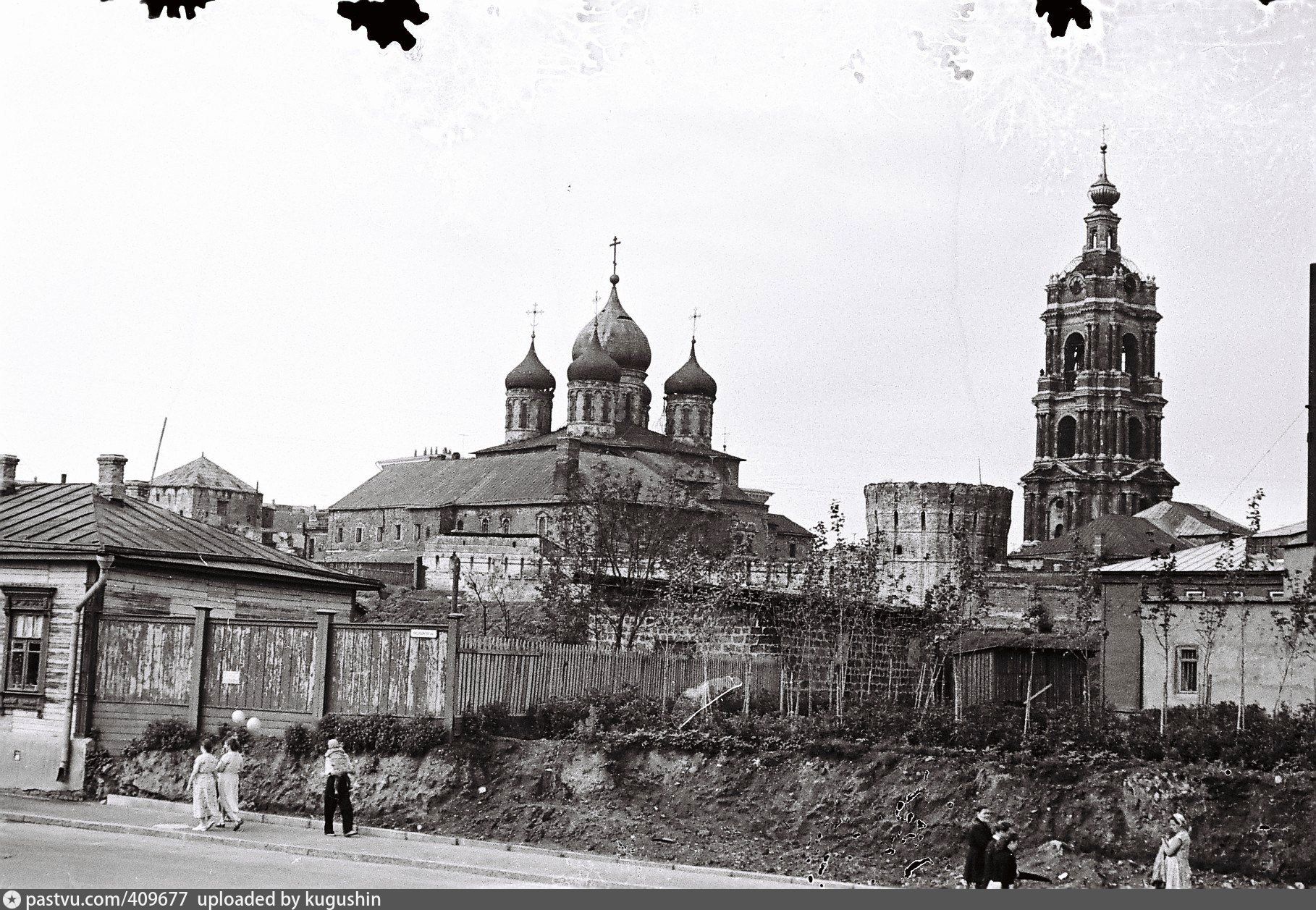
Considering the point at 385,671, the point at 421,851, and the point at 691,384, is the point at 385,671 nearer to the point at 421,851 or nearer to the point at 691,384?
the point at 421,851

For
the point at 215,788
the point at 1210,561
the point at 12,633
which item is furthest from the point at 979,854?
the point at 1210,561

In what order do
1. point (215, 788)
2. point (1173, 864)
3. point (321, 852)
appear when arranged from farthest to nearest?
point (215, 788) → point (321, 852) → point (1173, 864)

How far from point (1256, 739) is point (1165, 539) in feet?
243

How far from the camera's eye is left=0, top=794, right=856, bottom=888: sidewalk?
15.7 meters

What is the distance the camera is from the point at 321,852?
16797mm

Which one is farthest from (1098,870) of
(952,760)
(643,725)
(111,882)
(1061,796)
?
(111,882)

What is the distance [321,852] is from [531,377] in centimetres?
8943

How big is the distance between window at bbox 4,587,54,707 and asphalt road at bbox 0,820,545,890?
5.56 meters

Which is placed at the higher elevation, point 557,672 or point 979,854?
point 557,672

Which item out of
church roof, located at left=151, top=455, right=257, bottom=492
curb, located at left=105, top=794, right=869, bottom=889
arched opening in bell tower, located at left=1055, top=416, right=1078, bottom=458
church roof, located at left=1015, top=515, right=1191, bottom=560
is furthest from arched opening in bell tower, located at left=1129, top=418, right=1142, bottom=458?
curb, located at left=105, top=794, right=869, bottom=889

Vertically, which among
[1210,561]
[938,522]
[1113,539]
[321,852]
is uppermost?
[938,522]

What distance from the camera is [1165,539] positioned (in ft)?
293

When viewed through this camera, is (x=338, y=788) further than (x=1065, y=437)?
No
